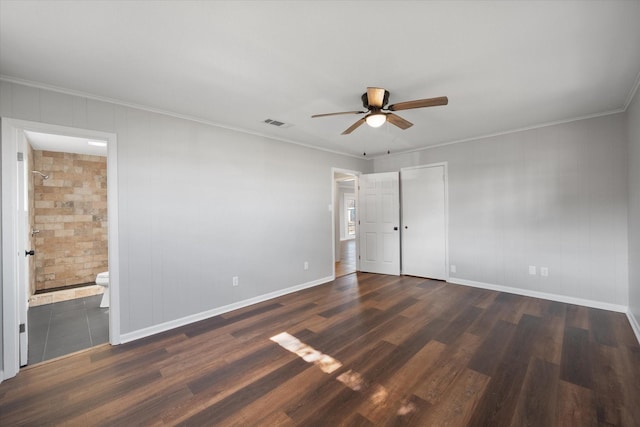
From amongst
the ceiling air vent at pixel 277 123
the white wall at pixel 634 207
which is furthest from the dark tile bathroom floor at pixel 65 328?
the white wall at pixel 634 207

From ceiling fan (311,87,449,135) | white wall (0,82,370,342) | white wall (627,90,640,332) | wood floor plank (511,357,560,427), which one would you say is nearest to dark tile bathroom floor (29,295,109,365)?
white wall (0,82,370,342)

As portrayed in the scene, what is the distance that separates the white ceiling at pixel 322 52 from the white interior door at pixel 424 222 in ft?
6.40

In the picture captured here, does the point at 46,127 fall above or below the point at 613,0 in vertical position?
below

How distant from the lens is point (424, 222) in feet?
16.6

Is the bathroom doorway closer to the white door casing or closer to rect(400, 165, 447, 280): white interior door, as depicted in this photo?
the white door casing

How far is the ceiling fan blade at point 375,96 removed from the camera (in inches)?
87.0

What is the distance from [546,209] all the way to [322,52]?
154 inches

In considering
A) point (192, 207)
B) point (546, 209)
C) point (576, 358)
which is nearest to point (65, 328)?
point (192, 207)

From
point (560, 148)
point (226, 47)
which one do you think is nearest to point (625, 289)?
point (560, 148)

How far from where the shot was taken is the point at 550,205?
3.81 m

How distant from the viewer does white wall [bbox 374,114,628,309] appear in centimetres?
340

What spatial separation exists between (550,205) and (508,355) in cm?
253

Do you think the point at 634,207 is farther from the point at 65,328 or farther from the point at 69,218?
the point at 69,218

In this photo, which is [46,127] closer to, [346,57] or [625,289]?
[346,57]
